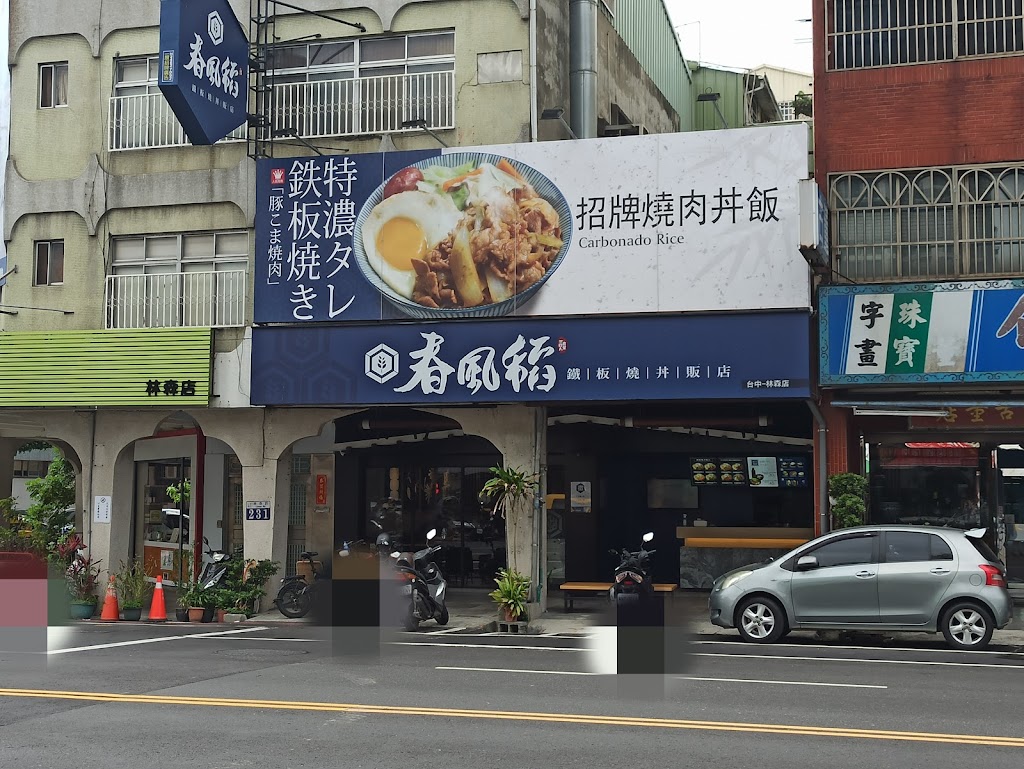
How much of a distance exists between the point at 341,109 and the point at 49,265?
6.77m

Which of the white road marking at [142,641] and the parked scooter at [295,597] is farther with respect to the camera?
the parked scooter at [295,597]

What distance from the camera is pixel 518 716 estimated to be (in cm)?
1139

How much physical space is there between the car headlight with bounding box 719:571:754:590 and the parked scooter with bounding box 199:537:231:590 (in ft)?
31.4

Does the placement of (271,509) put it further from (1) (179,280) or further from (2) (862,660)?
(2) (862,660)

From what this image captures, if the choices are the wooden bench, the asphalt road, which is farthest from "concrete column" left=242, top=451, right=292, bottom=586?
the asphalt road

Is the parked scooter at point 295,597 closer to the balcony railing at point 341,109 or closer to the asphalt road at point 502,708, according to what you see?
the asphalt road at point 502,708

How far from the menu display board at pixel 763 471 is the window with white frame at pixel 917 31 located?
316 inches

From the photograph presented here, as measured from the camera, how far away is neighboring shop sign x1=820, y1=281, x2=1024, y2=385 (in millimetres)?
19484

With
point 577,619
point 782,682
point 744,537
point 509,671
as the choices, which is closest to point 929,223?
point 744,537

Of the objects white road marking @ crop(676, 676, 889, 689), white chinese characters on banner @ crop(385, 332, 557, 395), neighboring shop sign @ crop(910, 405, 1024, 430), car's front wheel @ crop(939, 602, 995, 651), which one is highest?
white chinese characters on banner @ crop(385, 332, 557, 395)

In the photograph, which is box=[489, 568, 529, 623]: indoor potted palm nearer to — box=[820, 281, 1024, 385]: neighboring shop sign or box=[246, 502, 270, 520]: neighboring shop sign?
box=[246, 502, 270, 520]: neighboring shop sign

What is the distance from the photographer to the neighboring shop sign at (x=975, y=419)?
821 inches

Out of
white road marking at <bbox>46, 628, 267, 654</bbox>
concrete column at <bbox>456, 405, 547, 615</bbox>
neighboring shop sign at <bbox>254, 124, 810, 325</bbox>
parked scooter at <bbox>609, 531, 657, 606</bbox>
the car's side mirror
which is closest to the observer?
white road marking at <bbox>46, 628, 267, 654</bbox>

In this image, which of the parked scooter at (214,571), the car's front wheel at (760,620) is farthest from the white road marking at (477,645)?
the parked scooter at (214,571)
